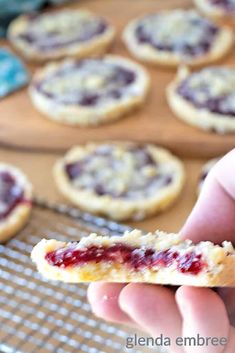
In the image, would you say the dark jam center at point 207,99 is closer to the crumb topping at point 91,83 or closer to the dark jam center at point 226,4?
the crumb topping at point 91,83

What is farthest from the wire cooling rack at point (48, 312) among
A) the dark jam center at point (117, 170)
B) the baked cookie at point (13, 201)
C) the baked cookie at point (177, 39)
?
the baked cookie at point (177, 39)

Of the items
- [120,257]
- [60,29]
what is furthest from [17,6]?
[120,257]

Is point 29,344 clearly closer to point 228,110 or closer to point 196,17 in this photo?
point 228,110

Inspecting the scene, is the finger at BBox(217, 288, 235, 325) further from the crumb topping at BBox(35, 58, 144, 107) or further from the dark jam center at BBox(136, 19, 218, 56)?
the dark jam center at BBox(136, 19, 218, 56)

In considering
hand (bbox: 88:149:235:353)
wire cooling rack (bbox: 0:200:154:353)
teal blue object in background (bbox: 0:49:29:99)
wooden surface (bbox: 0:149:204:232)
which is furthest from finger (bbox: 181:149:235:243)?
teal blue object in background (bbox: 0:49:29:99)

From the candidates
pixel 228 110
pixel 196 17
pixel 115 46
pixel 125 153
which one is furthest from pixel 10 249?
pixel 196 17

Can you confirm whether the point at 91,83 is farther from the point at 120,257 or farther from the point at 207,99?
the point at 120,257
